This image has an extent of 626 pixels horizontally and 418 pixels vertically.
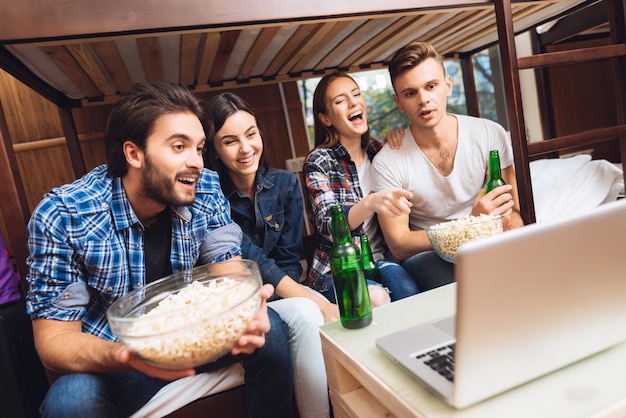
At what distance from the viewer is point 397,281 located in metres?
1.57

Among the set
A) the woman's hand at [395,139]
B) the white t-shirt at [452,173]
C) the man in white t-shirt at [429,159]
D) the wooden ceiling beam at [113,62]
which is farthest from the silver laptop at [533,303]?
the wooden ceiling beam at [113,62]

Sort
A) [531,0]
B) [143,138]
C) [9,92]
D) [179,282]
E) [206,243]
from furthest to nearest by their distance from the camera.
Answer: [9,92]
[531,0]
[206,243]
[143,138]
[179,282]

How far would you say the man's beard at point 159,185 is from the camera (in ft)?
3.90

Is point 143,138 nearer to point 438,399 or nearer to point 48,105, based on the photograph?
point 438,399

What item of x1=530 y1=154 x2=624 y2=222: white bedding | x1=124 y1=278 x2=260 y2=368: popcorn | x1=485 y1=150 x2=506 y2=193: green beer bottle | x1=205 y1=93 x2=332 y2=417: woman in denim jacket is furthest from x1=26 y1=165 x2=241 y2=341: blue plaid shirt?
x1=530 y1=154 x2=624 y2=222: white bedding

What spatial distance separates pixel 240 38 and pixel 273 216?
725 millimetres

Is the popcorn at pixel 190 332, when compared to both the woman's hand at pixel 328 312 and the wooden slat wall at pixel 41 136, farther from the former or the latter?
the wooden slat wall at pixel 41 136

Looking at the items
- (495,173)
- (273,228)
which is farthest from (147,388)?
(495,173)

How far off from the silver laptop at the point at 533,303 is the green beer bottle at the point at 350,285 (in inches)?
11.1

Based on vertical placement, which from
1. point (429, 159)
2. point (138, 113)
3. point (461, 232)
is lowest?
point (461, 232)

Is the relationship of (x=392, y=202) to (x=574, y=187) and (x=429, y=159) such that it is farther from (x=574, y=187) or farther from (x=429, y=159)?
(x=574, y=187)

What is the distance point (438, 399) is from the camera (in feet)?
2.12

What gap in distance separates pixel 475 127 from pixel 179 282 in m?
1.31

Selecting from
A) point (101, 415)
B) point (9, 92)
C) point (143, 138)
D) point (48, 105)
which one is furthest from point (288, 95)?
point (101, 415)
